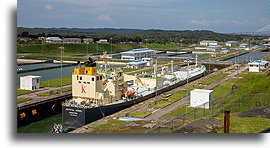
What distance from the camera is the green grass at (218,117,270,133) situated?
9328 mm

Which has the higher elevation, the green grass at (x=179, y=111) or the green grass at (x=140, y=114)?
the green grass at (x=179, y=111)

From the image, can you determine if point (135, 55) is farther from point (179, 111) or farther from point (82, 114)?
point (82, 114)

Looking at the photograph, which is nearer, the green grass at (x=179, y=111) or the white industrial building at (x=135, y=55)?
the green grass at (x=179, y=111)

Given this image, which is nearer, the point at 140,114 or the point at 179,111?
the point at 179,111

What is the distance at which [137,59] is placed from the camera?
37.3 m

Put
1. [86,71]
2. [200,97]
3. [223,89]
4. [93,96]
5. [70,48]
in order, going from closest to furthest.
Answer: [200,97], [93,96], [86,71], [223,89], [70,48]

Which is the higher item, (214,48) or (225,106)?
(214,48)

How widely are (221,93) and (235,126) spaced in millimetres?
6501

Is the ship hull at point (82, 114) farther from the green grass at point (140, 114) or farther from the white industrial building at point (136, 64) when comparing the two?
the white industrial building at point (136, 64)

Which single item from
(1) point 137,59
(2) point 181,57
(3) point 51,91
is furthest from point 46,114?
(2) point 181,57

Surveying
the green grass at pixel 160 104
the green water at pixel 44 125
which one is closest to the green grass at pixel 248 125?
the green grass at pixel 160 104

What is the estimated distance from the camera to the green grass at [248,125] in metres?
9.33

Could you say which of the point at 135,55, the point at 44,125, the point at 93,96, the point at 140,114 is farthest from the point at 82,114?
the point at 135,55

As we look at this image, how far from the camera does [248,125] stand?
31.9ft
